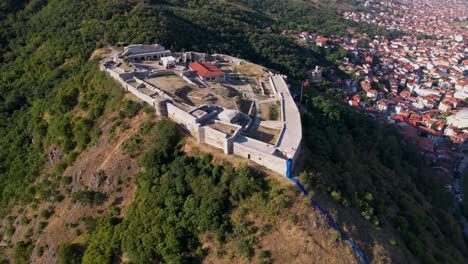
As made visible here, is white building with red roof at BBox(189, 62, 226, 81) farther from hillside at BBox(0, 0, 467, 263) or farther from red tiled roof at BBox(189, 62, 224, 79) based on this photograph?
hillside at BBox(0, 0, 467, 263)

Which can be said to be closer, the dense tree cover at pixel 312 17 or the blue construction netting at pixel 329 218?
the blue construction netting at pixel 329 218

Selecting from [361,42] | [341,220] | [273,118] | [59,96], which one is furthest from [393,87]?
[59,96]

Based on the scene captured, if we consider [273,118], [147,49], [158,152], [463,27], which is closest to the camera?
[158,152]

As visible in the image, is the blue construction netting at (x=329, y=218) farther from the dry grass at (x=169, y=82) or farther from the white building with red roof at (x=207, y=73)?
the white building with red roof at (x=207, y=73)

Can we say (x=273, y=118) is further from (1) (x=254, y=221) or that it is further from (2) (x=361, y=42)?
(2) (x=361, y=42)

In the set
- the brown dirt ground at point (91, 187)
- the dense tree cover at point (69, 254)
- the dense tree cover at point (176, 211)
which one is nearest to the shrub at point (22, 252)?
the brown dirt ground at point (91, 187)

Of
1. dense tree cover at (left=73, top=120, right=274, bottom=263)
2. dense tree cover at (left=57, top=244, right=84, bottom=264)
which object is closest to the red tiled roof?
dense tree cover at (left=73, top=120, right=274, bottom=263)

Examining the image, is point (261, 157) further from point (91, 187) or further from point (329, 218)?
point (91, 187)
